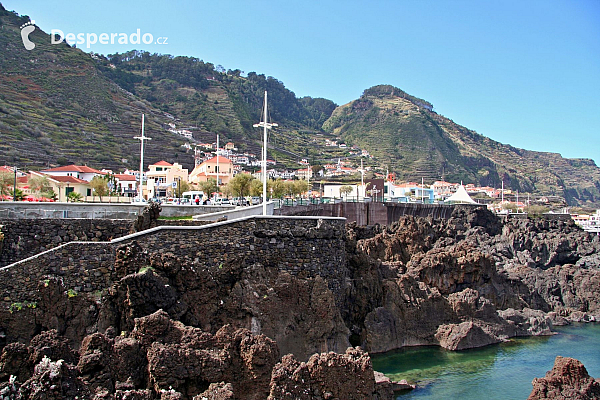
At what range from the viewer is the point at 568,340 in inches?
1200

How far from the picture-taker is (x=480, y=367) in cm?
2348

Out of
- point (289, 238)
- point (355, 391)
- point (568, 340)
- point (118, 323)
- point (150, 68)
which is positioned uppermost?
point (150, 68)

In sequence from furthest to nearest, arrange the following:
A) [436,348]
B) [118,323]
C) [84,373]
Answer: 1. [436,348]
2. [118,323]
3. [84,373]

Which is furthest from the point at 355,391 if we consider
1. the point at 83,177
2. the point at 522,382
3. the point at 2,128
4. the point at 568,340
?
the point at 2,128

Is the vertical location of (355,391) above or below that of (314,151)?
below

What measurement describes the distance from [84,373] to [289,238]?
853cm

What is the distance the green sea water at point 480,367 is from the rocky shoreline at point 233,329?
748 mm

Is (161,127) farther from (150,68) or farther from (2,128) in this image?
(150,68)

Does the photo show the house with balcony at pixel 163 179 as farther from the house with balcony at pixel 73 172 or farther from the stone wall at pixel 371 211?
the stone wall at pixel 371 211

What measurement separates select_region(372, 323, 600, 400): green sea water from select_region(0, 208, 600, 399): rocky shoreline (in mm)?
748

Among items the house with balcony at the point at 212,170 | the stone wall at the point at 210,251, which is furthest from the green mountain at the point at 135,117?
the stone wall at the point at 210,251

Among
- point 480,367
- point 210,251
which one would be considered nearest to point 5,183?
point 210,251

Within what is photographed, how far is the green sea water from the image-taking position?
2058cm

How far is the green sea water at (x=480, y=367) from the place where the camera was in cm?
2058
